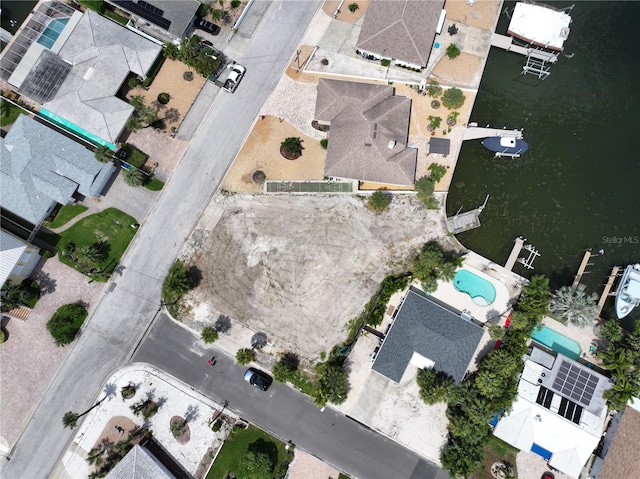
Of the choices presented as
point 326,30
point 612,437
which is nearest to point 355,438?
point 612,437

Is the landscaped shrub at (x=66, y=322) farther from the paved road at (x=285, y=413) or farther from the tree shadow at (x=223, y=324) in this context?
the tree shadow at (x=223, y=324)

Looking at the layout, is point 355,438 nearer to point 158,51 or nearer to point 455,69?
point 455,69

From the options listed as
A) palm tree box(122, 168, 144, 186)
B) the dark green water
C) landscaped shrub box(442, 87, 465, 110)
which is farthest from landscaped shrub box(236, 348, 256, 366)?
landscaped shrub box(442, 87, 465, 110)

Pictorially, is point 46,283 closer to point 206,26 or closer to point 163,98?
point 163,98

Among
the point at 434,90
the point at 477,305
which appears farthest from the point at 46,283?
the point at 434,90

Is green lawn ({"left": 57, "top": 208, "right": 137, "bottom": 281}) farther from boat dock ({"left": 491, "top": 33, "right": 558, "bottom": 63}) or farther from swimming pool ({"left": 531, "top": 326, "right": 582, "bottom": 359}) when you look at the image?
boat dock ({"left": 491, "top": 33, "right": 558, "bottom": 63})

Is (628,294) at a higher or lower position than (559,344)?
higher

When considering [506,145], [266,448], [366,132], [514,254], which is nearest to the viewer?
[366,132]
